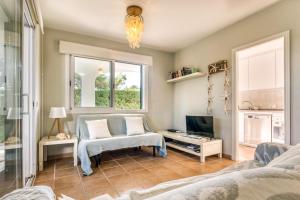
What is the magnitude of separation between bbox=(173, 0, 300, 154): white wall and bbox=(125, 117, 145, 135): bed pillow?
1.34m

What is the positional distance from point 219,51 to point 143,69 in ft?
6.34

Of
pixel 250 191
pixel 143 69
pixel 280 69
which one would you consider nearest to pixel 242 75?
pixel 280 69

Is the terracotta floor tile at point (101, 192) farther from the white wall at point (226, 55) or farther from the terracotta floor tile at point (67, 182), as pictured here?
the white wall at point (226, 55)

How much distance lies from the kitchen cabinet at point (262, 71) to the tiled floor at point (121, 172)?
2486 millimetres

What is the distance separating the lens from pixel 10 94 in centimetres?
162

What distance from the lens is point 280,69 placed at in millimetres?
4035

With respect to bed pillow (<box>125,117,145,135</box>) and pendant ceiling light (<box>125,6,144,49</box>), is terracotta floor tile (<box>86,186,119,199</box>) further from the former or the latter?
pendant ceiling light (<box>125,6,144,49</box>)

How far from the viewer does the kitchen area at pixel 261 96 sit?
3.84 metres

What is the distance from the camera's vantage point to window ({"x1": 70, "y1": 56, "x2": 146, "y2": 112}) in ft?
12.0

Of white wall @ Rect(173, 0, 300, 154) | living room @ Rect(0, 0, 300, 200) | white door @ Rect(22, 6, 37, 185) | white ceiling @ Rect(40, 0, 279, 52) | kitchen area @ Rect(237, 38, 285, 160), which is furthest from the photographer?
kitchen area @ Rect(237, 38, 285, 160)

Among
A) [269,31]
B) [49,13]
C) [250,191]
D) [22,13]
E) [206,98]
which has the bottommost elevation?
[250,191]

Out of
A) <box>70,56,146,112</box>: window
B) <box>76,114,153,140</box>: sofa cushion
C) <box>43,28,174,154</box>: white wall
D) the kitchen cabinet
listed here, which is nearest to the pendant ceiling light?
<box>43,28,174,154</box>: white wall

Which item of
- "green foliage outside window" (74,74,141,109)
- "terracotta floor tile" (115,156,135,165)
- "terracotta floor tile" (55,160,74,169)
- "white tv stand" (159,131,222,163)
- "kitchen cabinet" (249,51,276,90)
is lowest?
"terracotta floor tile" (115,156,135,165)

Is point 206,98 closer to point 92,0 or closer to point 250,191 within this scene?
point 92,0
